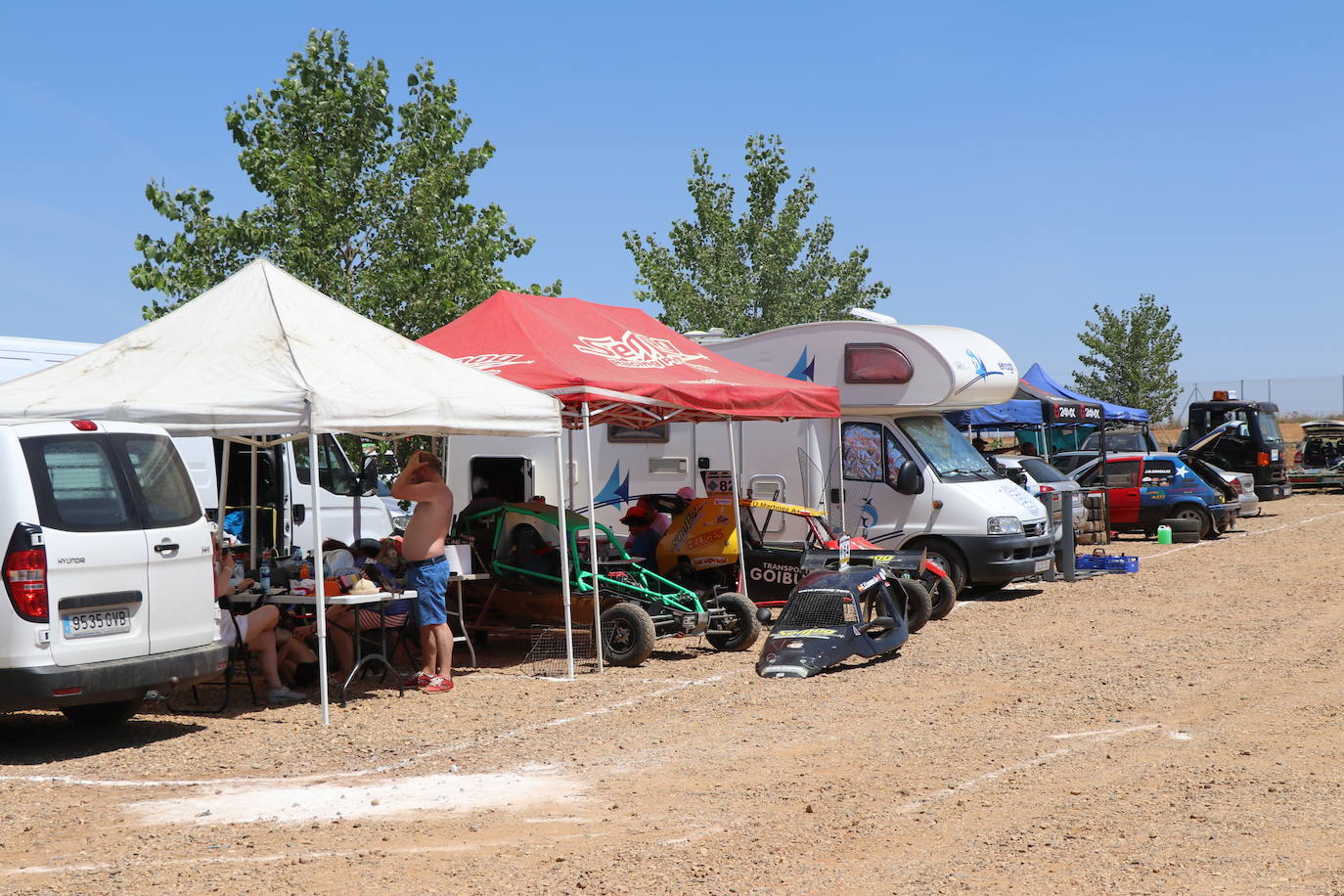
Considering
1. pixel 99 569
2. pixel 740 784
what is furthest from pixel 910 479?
pixel 99 569

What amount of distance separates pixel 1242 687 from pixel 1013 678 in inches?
59.6

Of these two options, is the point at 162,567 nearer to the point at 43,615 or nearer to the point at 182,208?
the point at 43,615

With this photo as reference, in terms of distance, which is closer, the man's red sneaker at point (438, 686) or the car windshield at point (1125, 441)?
the man's red sneaker at point (438, 686)

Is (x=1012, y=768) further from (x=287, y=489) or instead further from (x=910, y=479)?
(x=287, y=489)

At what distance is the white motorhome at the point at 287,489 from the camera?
15.0m

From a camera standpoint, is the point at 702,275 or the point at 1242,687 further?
the point at 702,275

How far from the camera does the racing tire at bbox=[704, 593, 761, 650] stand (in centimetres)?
1149

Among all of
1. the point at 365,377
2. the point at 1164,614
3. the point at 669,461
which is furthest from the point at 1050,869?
the point at 669,461

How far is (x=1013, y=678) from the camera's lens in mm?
9734

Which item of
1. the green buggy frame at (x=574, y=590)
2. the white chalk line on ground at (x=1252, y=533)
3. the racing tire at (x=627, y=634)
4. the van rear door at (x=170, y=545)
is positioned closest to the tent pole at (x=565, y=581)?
the racing tire at (x=627, y=634)

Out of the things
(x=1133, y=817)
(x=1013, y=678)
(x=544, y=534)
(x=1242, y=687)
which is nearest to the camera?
(x=1133, y=817)

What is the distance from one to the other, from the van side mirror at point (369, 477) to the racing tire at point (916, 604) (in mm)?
6284

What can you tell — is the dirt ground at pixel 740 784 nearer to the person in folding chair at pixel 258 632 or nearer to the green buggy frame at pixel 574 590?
the person in folding chair at pixel 258 632

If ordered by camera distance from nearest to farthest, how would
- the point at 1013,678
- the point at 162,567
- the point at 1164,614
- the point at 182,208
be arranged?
the point at 162,567
the point at 1013,678
the point at 1164,614
the point at 182,208
